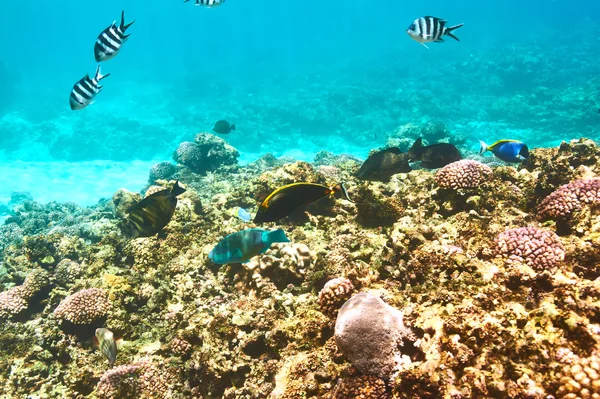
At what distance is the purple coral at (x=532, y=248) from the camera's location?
2957mm

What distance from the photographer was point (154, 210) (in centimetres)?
434

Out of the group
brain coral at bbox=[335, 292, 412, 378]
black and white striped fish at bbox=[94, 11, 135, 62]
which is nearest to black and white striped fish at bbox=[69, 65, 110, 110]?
black and white striped fish at bbox=[94, 11, 135, 62]

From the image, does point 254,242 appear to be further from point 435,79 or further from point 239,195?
point 435,79

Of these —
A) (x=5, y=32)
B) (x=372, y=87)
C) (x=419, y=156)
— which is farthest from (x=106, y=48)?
(x=5, y=32)

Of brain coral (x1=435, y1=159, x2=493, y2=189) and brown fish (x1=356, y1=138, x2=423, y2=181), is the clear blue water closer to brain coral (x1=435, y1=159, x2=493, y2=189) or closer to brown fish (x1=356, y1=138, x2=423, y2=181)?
brown fish (x1=356, y1=138, x2=423, y2=181)

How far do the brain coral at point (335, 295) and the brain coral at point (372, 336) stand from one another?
0.50 meters

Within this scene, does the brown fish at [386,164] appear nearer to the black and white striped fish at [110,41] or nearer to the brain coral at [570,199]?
the brain coral at [570,199]

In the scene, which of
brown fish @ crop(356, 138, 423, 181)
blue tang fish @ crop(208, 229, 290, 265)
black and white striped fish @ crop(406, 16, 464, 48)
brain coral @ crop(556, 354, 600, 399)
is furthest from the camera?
brown fish @ crop(356, 138, 423, 181)

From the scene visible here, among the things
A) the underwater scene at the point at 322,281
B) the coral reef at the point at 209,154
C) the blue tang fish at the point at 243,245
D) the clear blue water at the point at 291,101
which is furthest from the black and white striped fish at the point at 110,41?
the clear blue water at the point at 291,101

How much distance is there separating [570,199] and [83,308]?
678cm

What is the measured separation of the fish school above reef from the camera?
2.26 m

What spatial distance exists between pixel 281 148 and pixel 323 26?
9793cm

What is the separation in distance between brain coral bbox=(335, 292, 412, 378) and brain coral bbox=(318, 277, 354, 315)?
1.63 feet

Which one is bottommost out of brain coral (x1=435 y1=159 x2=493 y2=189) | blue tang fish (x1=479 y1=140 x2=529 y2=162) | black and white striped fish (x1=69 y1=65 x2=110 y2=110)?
brain coral (x1=435 y1=159 x2=493 y2=189)
